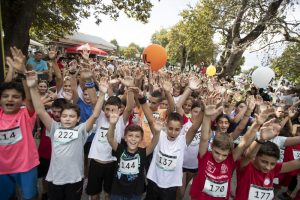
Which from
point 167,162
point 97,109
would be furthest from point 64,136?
point 167,162

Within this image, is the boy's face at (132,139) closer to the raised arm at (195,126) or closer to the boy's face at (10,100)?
the raised arm at (195,126)

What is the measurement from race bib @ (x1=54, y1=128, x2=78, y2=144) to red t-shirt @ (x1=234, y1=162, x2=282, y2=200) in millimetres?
1958

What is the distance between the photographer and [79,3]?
1582cm

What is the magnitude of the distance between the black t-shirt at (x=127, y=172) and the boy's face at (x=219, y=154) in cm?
85

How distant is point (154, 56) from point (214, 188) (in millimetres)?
4334

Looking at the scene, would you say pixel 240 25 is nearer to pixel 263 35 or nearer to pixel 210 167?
pixel 263 35

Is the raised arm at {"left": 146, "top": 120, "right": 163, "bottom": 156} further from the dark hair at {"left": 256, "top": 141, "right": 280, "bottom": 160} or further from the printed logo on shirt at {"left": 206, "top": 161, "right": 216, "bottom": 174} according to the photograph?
the dark hair at {"left": 256, "top": 141, "right": 280, "bottom": 160}

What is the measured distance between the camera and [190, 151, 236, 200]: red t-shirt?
10.1ft

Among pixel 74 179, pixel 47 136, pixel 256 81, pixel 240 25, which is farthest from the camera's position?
pixel 240 25

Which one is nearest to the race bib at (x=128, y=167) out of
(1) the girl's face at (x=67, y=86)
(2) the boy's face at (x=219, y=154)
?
(2) the boy's face at (x=219, y=154)

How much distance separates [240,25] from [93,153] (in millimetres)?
12283

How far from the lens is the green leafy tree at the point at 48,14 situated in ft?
30.5

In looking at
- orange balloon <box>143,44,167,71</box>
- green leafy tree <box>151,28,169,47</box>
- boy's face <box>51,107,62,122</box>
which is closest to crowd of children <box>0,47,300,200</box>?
boy's face <box>51,107,62,122</box>

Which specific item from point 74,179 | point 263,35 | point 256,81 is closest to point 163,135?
point 74,179
